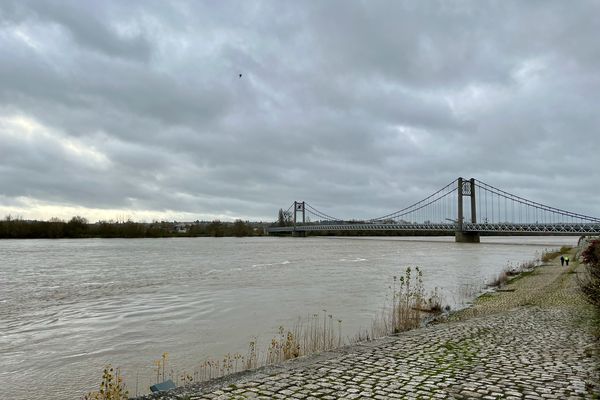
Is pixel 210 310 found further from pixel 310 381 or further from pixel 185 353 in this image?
pixel 310 381

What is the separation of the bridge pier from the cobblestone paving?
279ft

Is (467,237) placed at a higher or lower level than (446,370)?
higher

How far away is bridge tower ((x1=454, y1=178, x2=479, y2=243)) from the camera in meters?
90.8

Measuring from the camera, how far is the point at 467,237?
300ft

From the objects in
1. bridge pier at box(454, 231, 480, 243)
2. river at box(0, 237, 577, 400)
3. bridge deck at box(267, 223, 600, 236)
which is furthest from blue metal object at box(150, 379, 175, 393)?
bridge pier at box(454, 231, 480, 243)

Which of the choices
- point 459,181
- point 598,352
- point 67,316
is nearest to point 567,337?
point 598,352

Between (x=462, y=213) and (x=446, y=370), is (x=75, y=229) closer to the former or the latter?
(x=462, y=213)

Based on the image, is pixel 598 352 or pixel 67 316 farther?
pixel 67 316

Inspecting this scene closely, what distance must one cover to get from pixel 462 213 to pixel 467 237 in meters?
5.86

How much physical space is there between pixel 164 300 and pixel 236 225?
371 ft

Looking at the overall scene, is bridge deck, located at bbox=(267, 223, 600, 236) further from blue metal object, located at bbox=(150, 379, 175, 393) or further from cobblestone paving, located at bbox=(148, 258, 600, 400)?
blue metal object, located at bbox=(150, 379, 175, 393)

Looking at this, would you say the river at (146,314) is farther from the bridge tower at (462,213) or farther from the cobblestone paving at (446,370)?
the bridge tower at (462,213)

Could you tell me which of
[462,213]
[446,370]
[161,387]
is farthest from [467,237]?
[161,387]

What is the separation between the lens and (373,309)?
15523 millimetres
